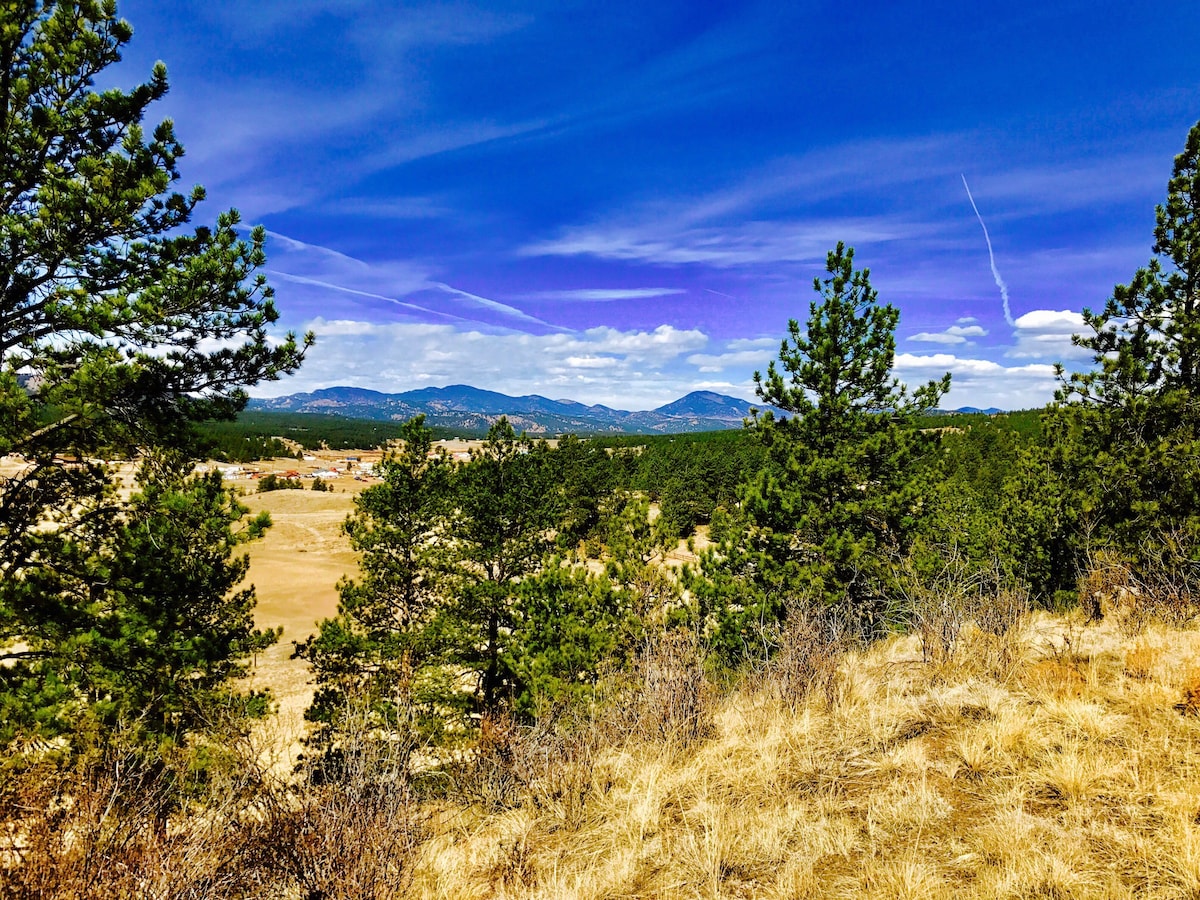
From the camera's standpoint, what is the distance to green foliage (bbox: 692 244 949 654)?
1270 centimetres

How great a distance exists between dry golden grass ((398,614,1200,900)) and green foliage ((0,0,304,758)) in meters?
4.50

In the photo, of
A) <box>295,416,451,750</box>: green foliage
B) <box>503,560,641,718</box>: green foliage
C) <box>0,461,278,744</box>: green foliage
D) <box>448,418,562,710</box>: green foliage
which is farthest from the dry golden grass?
<box>448,418,562,710</box>: green foliage

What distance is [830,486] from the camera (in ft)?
44.0

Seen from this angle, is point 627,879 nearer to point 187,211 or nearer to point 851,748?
point 851,748

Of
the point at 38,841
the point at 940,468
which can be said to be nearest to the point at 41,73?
the point at 38,841

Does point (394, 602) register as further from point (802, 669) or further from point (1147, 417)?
point (1147, 417)

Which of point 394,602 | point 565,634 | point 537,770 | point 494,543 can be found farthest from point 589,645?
point 537,770

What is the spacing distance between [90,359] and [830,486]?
44.7 feet

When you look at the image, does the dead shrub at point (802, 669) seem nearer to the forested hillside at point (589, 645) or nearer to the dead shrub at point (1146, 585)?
the forested hillside at point (589, 645)

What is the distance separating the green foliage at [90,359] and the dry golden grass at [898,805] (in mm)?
4497

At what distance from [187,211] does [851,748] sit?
9721 mm

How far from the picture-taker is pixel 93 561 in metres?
7.54

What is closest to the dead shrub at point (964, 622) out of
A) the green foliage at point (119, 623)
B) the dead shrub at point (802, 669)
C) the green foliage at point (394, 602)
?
the dead shrub at point (802, 669)

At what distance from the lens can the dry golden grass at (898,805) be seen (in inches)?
126
